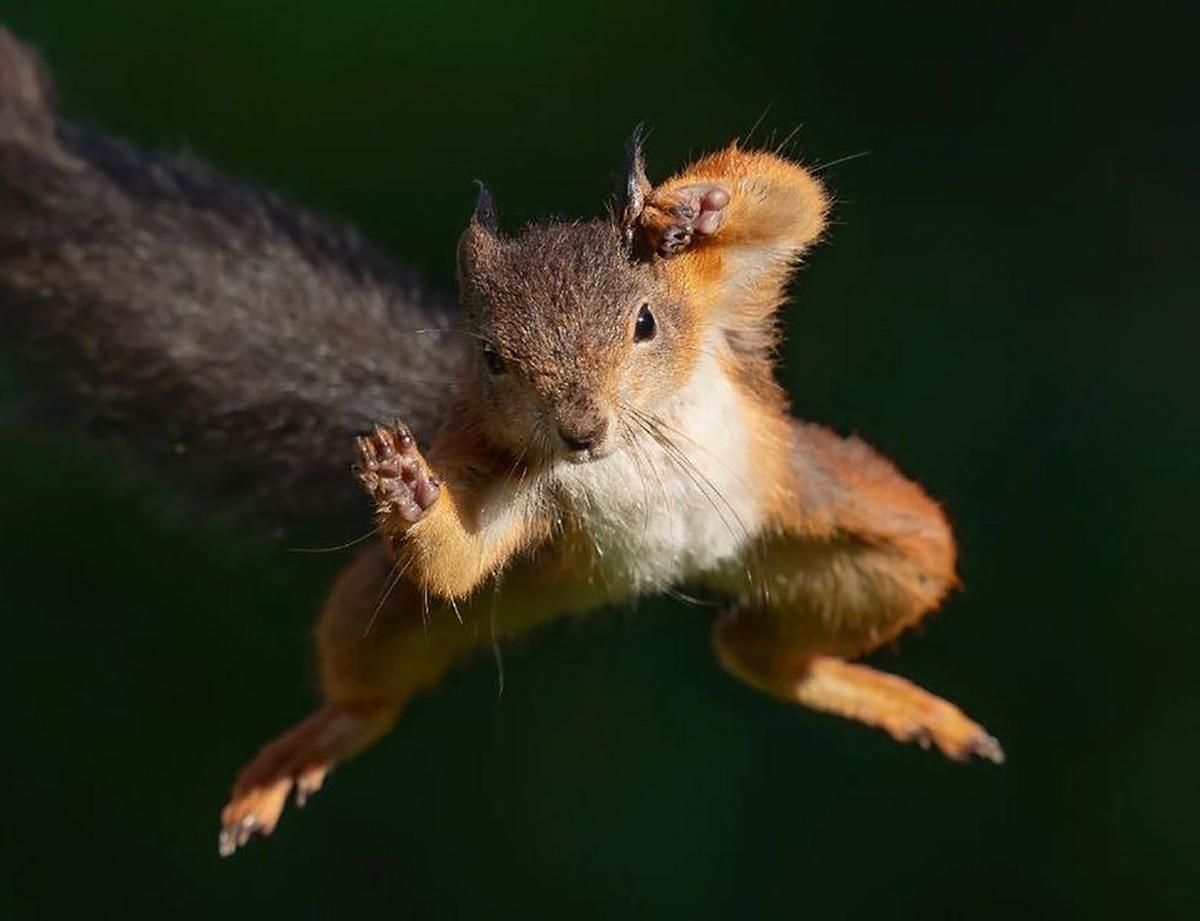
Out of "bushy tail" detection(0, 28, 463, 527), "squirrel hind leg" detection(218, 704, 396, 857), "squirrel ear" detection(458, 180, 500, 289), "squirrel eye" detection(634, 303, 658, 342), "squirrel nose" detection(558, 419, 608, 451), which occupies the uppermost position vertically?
"squirrel ear" detection(458, 180, 500, 289)

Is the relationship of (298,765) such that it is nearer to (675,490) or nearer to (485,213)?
(675,490)

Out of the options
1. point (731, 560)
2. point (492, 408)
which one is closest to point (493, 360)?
point (492, 408)

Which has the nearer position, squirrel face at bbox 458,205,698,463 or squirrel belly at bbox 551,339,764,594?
squirrel face at bbox 458,205,698,463

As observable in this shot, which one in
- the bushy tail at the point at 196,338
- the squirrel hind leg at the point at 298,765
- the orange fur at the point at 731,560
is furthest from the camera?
the bushy tail at the point at 196,338

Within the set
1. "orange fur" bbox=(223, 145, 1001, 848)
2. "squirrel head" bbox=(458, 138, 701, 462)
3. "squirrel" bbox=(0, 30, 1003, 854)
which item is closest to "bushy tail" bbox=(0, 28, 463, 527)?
"squirrel" bbox=(0, 30, 1003, 854)

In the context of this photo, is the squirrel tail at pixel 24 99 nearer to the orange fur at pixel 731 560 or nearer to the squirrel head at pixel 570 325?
the orange fur at pixel 731 560

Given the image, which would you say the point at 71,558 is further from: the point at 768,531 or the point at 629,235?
the point at 629,235

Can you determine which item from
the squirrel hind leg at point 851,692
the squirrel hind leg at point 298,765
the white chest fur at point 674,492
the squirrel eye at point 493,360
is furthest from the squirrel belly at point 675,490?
the squirrel hind leg at point 298,765

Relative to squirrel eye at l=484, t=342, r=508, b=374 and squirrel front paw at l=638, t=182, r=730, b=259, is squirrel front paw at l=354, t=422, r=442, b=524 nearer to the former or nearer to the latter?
squirrel eye at l=484, t=342, r=508, b=374

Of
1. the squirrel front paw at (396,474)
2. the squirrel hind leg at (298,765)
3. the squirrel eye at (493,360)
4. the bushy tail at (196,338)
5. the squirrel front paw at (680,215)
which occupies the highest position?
the squirrel front paw at (680,215)
